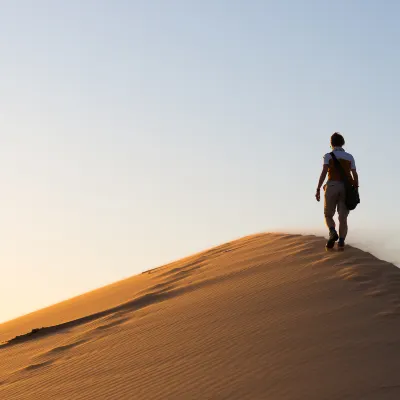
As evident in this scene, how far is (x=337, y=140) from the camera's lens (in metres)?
11.1

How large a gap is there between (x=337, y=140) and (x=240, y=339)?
13.9ft

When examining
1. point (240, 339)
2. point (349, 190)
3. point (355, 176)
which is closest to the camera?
point (240, 339)

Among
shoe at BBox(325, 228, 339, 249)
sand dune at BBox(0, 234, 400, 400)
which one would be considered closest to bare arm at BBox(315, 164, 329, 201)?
shoe at BBox(325, 228, 339, 249)

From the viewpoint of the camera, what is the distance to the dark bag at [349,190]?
10867 mm

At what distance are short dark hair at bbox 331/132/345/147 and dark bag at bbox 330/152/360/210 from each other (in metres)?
0.23

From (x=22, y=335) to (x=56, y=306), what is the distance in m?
4.26

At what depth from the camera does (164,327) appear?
9.33m

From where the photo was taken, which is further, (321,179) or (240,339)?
(321,179)

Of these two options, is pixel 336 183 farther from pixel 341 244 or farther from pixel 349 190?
pixel 341 244

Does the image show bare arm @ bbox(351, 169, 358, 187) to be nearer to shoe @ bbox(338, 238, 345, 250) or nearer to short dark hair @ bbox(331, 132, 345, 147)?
short dark hair @ bbox(331, 132, 345, 147)

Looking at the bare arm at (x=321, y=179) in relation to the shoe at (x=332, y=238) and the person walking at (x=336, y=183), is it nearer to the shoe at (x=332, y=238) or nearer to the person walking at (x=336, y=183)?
the person walking at (x=336, y=183)

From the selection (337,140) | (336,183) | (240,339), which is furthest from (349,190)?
(240,339)

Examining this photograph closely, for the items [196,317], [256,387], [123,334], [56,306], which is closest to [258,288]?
[196,317]

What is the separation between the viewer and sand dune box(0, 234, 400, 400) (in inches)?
262
